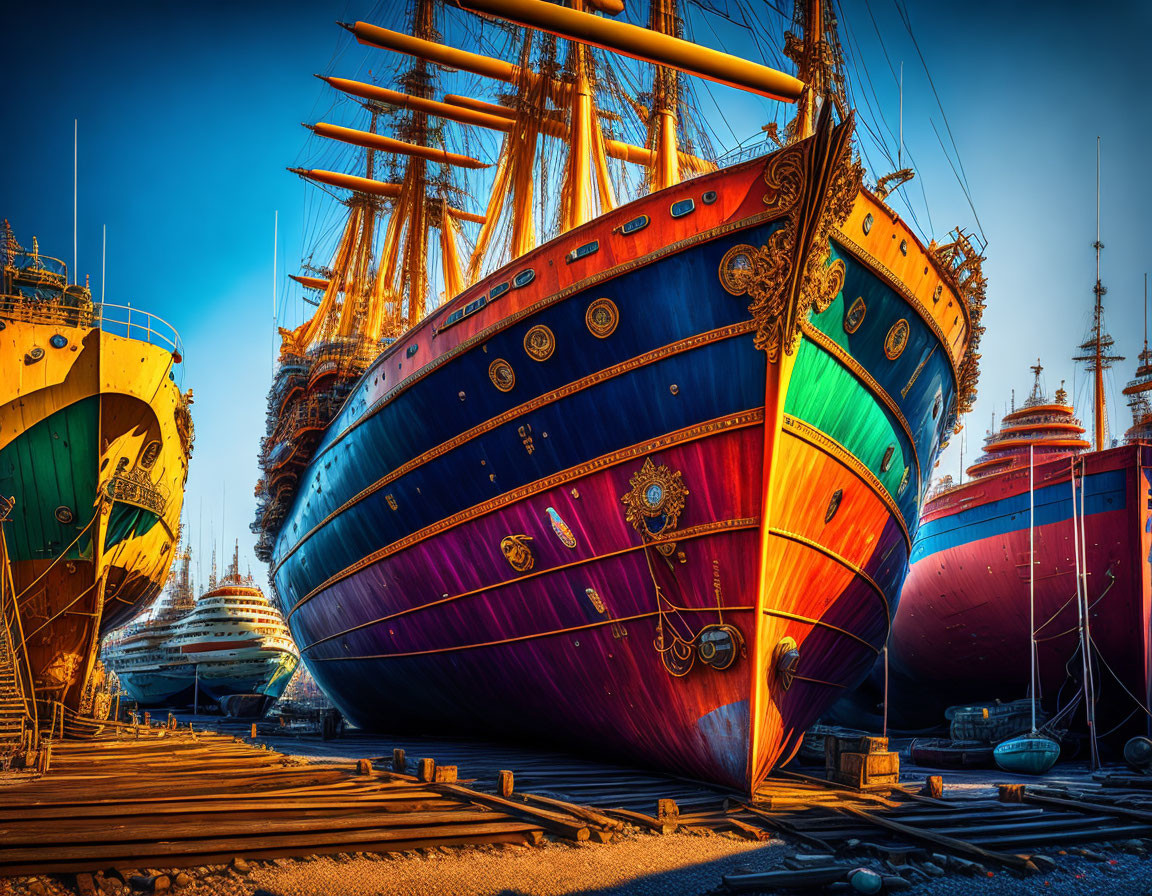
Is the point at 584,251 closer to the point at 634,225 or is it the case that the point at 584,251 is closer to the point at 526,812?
the point at 634,225

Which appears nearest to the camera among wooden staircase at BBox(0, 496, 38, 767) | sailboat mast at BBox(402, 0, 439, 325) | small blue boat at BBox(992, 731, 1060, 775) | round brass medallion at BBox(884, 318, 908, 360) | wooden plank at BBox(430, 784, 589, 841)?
wooden plank at BBox(430, 784, 589, 841)

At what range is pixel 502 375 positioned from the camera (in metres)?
12.0

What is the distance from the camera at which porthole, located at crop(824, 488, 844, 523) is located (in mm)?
10859

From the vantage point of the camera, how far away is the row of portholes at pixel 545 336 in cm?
1098

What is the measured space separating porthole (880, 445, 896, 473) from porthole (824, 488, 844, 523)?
1119mm

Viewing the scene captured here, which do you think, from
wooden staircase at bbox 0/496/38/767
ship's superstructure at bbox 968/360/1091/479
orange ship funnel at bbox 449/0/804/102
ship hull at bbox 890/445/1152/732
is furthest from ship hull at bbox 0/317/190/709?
ship's superstructure at bbox 968/360/1091/479

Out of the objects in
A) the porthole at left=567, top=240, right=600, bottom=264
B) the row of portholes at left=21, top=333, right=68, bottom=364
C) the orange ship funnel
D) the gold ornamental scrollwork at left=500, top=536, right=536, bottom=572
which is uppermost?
the orange ship funnel

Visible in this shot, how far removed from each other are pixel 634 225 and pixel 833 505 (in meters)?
4.40

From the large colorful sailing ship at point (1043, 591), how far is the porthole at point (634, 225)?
11350 mm

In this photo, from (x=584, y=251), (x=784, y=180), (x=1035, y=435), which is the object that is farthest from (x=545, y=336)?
(x=1035, y=435)

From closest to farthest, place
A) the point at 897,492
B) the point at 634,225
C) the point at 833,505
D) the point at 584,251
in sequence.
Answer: the point at 634,225 < the point at 833,505 < the point at 584,251 < the point at 897,492

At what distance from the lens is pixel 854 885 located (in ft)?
21.5

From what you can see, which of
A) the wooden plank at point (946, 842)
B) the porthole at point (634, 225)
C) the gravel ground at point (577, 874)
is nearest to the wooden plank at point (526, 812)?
the gravel ground at point (577, 874)

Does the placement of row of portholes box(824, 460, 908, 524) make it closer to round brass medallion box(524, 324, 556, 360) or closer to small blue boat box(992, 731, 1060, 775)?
round brass medallion box(524, 324, 556, 360)
